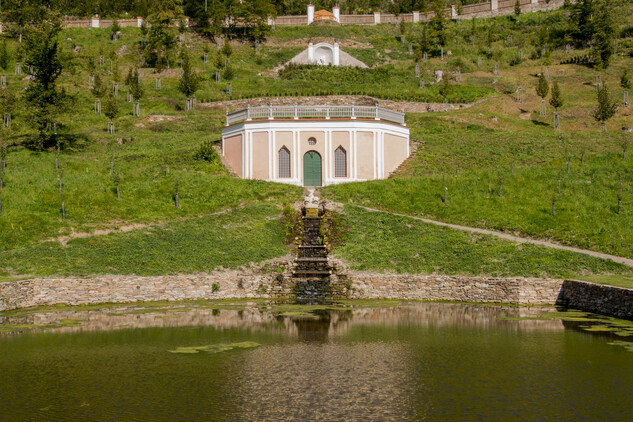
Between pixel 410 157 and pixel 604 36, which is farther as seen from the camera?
pixel 604 36

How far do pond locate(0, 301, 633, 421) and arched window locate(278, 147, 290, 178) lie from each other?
18353 millimetres

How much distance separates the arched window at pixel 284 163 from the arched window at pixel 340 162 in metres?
3.18

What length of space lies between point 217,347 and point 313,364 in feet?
12.3

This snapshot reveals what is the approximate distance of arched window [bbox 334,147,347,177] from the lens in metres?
46.4

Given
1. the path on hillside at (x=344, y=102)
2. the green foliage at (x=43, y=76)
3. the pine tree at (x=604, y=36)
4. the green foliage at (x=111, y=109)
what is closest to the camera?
the green foliage at (x=43, y=76)

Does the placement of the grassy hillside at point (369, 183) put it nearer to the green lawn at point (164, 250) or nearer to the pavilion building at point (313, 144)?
the green lawn at point (164, 250)

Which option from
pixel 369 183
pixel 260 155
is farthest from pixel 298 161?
pixel 369 183

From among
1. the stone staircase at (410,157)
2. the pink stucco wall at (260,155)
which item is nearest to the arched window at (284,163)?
the pink stucco wall at (260,155)

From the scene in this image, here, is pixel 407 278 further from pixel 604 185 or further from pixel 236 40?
pixel 236 40

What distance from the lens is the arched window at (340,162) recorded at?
4637 cm

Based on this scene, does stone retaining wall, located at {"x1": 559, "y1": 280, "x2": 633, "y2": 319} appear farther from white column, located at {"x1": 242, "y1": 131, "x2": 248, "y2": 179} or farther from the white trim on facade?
white column, located at {"x1": 242, "y1": 131, "x2": 248, "y2": 179}

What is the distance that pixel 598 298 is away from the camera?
90.9 feet

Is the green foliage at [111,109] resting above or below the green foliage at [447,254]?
above

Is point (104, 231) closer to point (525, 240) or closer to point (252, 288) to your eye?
point (252, 288)
